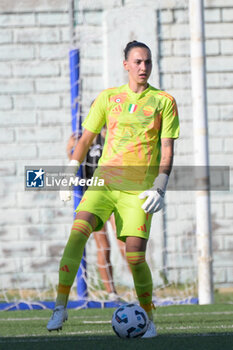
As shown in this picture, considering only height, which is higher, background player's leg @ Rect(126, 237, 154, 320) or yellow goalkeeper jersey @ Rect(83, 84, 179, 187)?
yellow goalkeeper jersey @ Rect(83, 84, 179, 187)

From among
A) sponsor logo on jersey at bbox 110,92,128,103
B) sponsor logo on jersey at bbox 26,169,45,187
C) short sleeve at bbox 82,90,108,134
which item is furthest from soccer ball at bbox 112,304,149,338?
sponsor logo on jersey at bbox 26,169,45,187

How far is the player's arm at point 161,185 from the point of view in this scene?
5008mm

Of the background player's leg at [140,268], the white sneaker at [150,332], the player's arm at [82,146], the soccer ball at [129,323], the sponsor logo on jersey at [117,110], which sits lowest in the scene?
the white sneaker at [150,332]

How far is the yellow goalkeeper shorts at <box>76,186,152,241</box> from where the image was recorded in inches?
199

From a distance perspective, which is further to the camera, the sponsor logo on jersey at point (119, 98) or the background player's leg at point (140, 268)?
the sponsor logo on jersey at point (119, 98)

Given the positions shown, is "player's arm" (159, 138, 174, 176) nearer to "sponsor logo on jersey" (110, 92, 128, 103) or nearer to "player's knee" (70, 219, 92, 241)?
"sponsor logo on jersey" (110, 92, 128, 103)

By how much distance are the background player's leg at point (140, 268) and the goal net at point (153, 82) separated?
367cm

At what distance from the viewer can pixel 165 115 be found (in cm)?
522

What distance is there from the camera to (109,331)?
17.5 ft

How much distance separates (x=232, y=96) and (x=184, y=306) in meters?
2.90

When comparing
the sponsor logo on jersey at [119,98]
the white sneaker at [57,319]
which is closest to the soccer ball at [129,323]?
the white sneaker at [57,319]

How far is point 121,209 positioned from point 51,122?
4.30 meters

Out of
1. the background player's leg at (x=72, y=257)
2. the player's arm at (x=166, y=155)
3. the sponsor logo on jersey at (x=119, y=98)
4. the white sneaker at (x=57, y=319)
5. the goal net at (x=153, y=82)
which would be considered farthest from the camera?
the goal net at (x=153, y=82)

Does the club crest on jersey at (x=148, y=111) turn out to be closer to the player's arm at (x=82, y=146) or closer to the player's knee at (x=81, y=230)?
the player's arm at (x=82, y=146)
